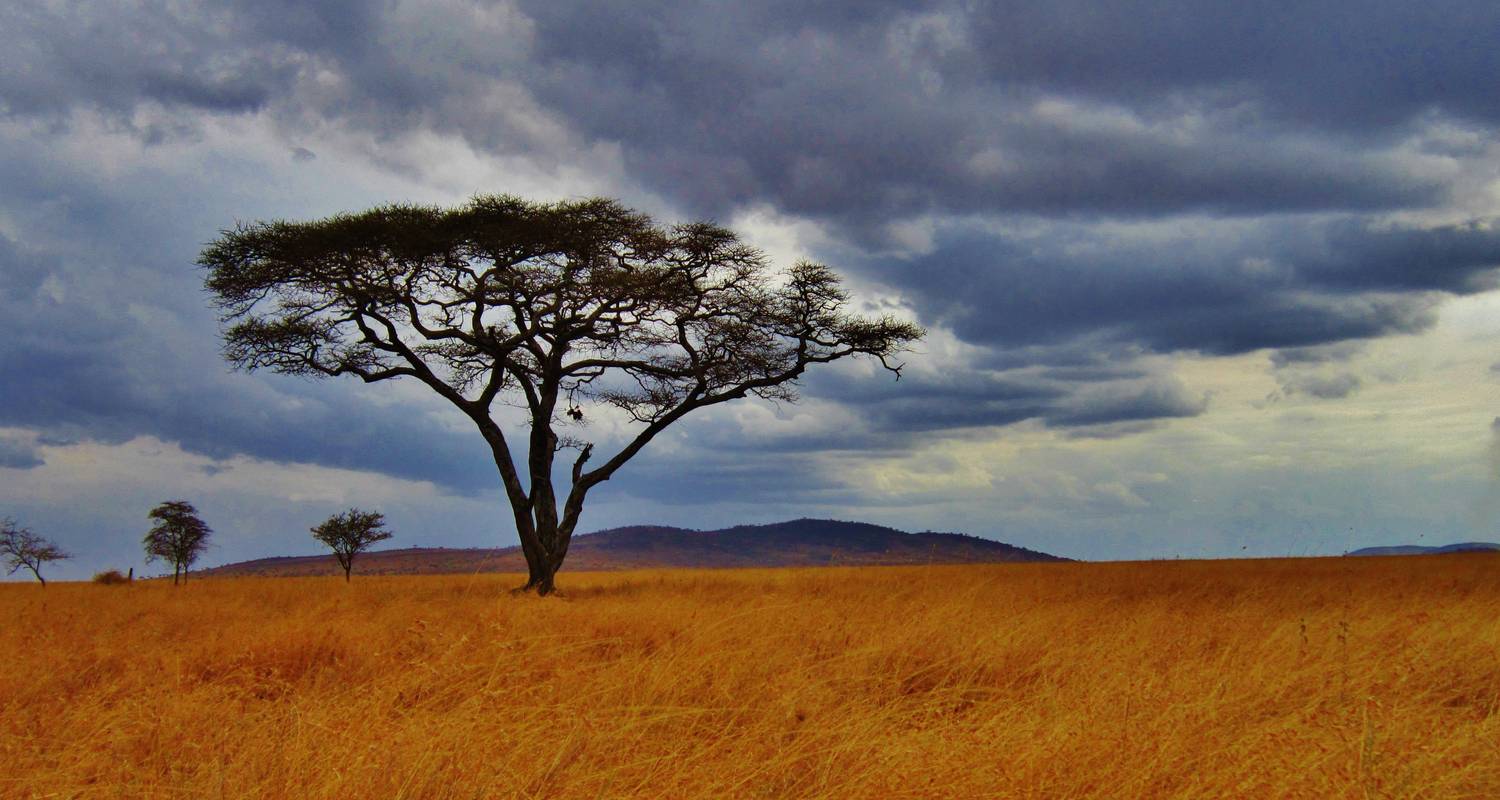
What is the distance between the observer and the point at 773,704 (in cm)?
627

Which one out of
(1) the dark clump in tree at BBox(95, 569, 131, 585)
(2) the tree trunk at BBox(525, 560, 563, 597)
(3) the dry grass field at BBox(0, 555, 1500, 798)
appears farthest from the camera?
(1) the dark clump in tree at BBox(95, 569, 131, 585)

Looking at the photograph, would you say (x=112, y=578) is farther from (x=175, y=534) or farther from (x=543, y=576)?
(x=543, y=576)

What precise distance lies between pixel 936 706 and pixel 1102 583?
11.6m

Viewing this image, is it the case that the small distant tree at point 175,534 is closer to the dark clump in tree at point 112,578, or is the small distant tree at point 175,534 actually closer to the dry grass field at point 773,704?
the dark clump in tree at point 112,578

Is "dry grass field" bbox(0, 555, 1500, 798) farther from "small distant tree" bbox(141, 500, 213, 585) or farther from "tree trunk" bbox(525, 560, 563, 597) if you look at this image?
"small distant tree" bbox(141, 500, 213, 585)

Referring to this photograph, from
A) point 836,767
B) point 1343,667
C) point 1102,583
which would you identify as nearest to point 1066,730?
point 836,767

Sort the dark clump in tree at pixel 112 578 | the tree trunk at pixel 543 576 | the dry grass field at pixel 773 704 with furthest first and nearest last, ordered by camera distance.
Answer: the dark clump in tree at pixel 112 578, the tree trunk at pixel 543 576, the dry grass field at pixel 773 704

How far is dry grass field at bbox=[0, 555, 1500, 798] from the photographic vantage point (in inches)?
185

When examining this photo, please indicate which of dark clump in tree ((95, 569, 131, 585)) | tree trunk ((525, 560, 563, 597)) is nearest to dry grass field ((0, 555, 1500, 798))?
tree trunk ((525, 560, 563, 597))

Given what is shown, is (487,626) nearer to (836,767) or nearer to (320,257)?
(836,767)

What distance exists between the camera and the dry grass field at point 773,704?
185 inches

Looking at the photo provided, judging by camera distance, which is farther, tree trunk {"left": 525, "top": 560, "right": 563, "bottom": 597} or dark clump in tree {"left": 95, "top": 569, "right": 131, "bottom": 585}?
dark clump in tree {"left": 95, "top": 569, "right": 131, "bottom": 585}

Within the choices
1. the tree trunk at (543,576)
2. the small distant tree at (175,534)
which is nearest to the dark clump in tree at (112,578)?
the small distant tree at (175,534)

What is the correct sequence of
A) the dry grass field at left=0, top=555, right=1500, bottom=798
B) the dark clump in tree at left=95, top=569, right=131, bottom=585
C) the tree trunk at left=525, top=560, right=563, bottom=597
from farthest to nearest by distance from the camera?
the dark clump in tree at left=95, top=569, right=131, bottom=585
the tree trunk at left=525, top=560, right=563, bottom=597
the dry grass field at left=0, top=555, right=1500, bottom=798
